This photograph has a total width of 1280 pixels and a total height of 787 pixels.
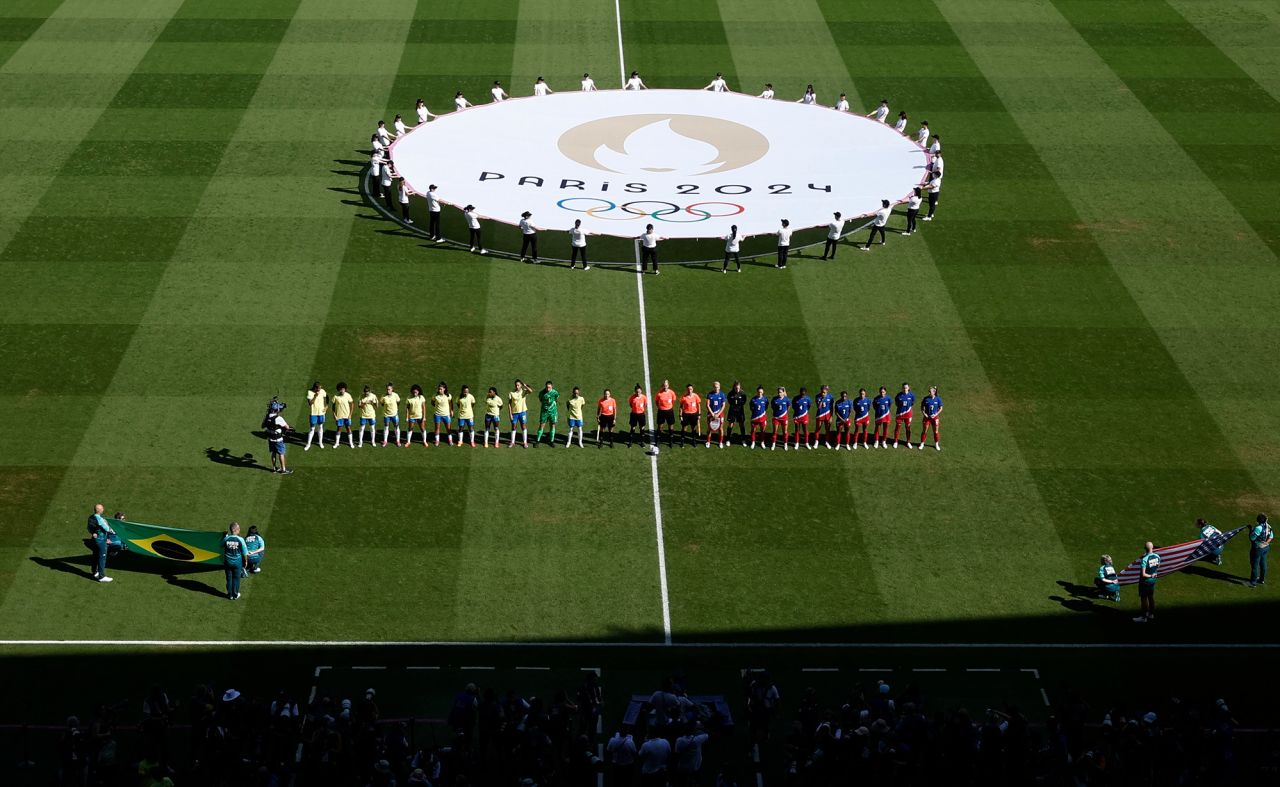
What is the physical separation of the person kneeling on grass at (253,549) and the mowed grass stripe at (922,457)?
11.9 meters

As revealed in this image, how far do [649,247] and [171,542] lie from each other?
1710 centimetres

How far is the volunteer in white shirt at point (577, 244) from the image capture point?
43469 mm

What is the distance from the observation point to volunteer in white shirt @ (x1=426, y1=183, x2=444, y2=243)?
147ft

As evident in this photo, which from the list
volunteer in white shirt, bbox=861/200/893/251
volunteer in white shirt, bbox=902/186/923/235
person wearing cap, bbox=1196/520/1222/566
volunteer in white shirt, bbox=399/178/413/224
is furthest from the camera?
volunteer in white shirt, bbox=902/186/923/235

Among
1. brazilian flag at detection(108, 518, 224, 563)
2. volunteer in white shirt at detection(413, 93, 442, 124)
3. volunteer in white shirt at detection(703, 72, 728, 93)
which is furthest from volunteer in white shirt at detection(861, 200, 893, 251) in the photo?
brazilian flag at detection(108, 518, 224, 563)

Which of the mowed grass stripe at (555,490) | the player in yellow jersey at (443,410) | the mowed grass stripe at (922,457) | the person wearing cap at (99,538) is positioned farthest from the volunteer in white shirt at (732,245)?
the person wearing cap at (99,538)

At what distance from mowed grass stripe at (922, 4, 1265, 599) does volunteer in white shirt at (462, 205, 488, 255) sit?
1303cm

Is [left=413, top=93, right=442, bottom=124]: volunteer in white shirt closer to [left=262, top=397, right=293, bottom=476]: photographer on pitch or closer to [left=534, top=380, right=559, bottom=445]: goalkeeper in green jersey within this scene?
[left=534, top=380, right=559, bottom=445]: goalkeeper in green jersey

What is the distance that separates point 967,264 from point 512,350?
43.9 feet

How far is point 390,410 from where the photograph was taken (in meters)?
35.1

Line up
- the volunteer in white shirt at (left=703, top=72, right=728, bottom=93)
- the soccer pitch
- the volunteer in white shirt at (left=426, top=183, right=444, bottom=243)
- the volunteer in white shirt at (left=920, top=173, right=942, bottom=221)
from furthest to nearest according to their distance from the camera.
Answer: the volunteer in white shirt at (left=703, top=72, right=728, bottom=93) → the volunteer in white shirt at (left=920, top=173, right=942, bottom=221) → the volunteer in white shirt at (left=426, top=183, right=444, bottom=243) → the soccer pitch

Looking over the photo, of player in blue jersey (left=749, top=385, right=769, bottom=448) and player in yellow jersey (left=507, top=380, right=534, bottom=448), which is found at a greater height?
player in blue jersey (left=749, top=385, right=769, bottom=448)

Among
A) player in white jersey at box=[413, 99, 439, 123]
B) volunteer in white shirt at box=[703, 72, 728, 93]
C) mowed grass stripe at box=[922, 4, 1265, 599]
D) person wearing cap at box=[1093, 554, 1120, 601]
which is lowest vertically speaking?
player in white jersey at box=[413, 99, 439, 123]

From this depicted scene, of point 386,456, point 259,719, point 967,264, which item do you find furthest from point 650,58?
point 259,719
